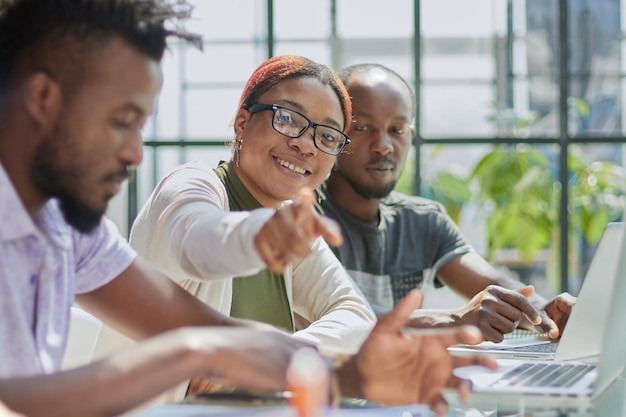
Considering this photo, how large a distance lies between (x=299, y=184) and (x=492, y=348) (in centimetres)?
59

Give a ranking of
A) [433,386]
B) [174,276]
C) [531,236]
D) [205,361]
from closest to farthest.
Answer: [205,361]
[433,386]
[174,276]
[531,236]

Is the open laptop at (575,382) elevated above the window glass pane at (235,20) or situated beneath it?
situated beneath

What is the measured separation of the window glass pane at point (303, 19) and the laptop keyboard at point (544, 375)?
13.4ft

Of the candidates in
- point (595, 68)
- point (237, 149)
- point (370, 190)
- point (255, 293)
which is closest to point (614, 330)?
point (255, 293)

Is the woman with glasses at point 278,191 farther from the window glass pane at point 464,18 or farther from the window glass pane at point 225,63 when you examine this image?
the window glass pane at point 464,18

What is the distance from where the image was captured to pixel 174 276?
1.80 m

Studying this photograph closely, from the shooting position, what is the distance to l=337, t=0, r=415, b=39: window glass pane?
6.39 m

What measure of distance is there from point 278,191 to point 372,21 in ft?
14.9

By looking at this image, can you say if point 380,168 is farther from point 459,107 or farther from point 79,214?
point 459,107

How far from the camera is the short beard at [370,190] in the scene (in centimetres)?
277

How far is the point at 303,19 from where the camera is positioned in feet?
18.1

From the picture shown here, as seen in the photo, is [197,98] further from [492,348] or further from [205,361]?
[205,361]

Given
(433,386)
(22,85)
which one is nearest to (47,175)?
(22,85)

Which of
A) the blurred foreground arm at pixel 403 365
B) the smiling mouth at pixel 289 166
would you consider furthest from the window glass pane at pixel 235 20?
the blurred foreground arm at pixel 403 365
